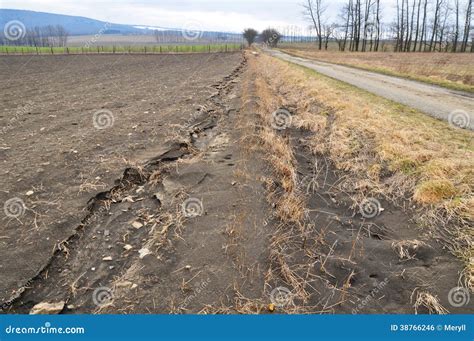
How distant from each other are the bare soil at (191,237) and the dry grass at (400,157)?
0.25 m

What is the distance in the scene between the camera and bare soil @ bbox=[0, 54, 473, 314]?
3.04m

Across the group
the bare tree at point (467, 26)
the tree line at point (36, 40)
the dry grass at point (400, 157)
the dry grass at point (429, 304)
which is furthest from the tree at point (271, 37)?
the dry grass at point (429, 304)

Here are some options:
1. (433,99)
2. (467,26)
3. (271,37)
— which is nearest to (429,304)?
(433,99)

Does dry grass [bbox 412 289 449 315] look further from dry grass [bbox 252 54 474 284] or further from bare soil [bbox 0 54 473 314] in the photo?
dry grass [bbox 252 54 474 284]

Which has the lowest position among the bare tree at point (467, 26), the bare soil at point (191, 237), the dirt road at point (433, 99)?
the bare soil at point (191, 237)

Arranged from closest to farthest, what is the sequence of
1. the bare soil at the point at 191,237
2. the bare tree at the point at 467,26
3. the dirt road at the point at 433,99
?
the bare soil at the point at 191,237, the dirt road at the point at 433,99, the bare tree at the point at 467,26

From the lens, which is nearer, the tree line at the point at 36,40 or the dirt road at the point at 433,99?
the dirt road at the point at 433,99

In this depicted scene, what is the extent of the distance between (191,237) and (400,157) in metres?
4.09

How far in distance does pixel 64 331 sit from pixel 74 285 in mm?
524

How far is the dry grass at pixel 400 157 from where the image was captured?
4191 mm

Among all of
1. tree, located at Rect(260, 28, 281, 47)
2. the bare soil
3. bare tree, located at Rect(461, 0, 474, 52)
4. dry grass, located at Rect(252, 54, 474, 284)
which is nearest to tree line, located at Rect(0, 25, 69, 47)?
tree, located at Rect(260, 28, 281, 47)

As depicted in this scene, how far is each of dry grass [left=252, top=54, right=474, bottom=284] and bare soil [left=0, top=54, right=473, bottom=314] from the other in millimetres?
250

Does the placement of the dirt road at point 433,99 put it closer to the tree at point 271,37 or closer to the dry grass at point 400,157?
the dry grass at point 400,157

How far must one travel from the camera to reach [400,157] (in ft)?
19.2
